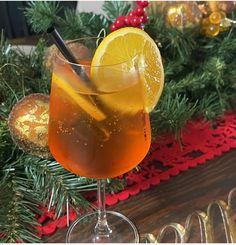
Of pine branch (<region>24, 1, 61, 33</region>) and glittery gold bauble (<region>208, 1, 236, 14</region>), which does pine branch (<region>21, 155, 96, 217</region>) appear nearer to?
pine branch (<region>24, 1, 61, 33</region>)

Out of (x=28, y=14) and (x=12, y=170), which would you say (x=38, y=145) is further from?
(x=28, y=14)

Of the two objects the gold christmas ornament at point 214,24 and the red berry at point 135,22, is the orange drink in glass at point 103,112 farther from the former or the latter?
the gold christmas ornament at point 214,24

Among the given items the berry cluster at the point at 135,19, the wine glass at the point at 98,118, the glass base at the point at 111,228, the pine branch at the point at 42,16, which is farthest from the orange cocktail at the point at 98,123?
the pine branch at the point at 42,16

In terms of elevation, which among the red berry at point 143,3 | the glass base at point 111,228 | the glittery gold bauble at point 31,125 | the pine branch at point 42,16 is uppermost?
the red berry at point 143,3

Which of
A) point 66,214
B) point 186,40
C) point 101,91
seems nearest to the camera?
point 101,91

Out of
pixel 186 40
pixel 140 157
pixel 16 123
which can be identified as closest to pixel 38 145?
pixel 16 123

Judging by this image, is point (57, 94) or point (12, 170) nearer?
point (57, 94)

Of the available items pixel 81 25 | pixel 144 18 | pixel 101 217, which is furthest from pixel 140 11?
pixel 101 217
